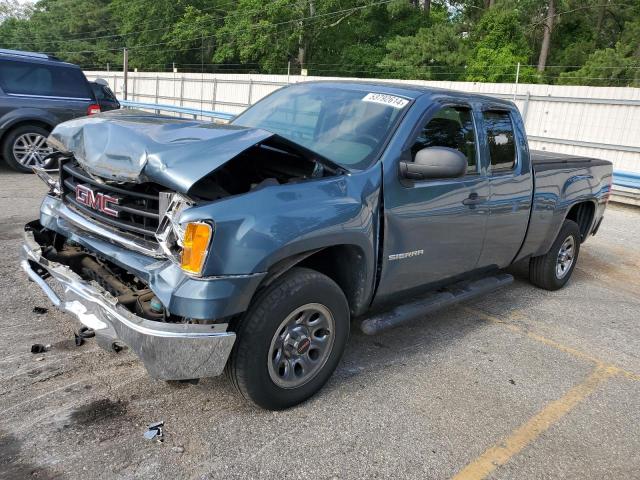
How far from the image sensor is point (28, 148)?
945 cm

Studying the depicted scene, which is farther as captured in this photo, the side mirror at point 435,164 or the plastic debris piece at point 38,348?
the plastic debris piece at point 38,348

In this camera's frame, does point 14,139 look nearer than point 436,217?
No

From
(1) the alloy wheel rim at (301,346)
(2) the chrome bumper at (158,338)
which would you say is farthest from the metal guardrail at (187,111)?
(2) the chrome bumper at (158,338)

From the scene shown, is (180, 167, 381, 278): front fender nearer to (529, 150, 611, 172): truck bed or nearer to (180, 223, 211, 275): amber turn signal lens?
(180, 223, 211, 275): amber turn signal lens

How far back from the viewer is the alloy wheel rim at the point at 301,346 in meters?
A: 3.10

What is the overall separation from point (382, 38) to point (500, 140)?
40.9m

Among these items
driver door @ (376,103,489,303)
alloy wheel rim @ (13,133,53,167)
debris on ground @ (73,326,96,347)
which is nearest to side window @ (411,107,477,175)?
driver door @ (376,103,489,303)

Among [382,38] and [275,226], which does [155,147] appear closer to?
[275,226]

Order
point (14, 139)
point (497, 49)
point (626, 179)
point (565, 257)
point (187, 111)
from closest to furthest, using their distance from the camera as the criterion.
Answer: point (565, 257) → point (14, 139) → point (626, 179) → point (187, 111) → point (497, 49)

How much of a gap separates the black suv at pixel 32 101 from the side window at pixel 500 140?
7.17m

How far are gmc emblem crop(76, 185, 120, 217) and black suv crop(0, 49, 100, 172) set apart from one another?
20.8 ft

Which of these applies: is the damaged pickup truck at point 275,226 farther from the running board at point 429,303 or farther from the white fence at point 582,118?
the white fence at point 582,118

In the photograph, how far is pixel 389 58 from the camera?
121 ft

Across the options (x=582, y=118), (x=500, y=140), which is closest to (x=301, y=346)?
(x=500, y=140)
